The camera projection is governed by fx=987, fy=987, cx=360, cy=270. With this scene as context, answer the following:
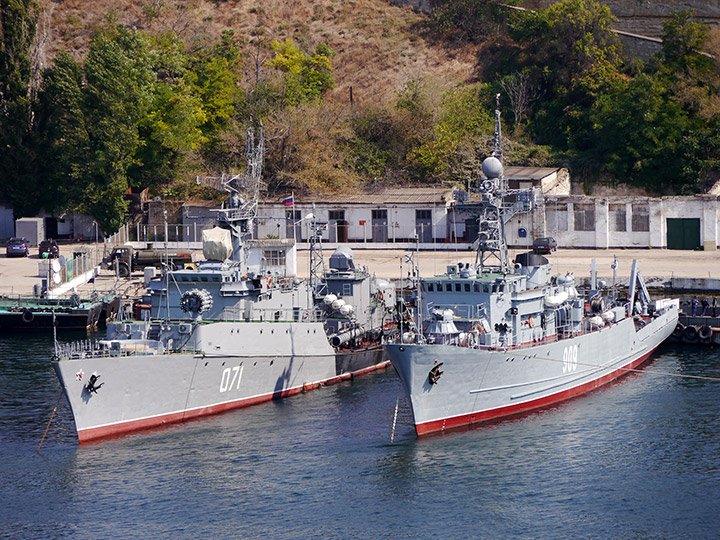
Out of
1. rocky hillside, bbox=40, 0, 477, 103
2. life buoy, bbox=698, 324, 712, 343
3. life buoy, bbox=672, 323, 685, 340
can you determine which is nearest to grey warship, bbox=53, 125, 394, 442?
life buoy, bbox=672, 323, 685, 340

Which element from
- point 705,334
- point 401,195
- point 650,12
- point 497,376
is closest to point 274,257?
point 497,376

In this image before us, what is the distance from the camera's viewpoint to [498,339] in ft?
129

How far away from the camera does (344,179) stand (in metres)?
83.1

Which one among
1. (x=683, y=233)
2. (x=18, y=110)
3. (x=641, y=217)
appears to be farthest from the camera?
(x=18, y=110)

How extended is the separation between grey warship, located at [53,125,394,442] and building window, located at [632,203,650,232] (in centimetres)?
2949

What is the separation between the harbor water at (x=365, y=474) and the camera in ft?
95.3

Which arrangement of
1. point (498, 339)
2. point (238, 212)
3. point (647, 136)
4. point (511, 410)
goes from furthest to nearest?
1. point (647, 136)
2. point (238, 212)
3. point (511, 410)
4. point (498, 339)

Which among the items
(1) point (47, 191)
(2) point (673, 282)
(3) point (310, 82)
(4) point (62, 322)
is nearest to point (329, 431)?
(4) point (62, 322)

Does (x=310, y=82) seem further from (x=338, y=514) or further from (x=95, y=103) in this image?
(x=338, y=514)

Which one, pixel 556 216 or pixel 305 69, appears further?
pixel 305 69

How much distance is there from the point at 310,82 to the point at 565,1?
25149 millimetres

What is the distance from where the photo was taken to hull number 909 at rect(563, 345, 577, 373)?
137ft

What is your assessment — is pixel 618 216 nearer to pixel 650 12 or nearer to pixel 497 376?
pixel 650 12

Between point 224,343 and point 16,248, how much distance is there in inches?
1586
